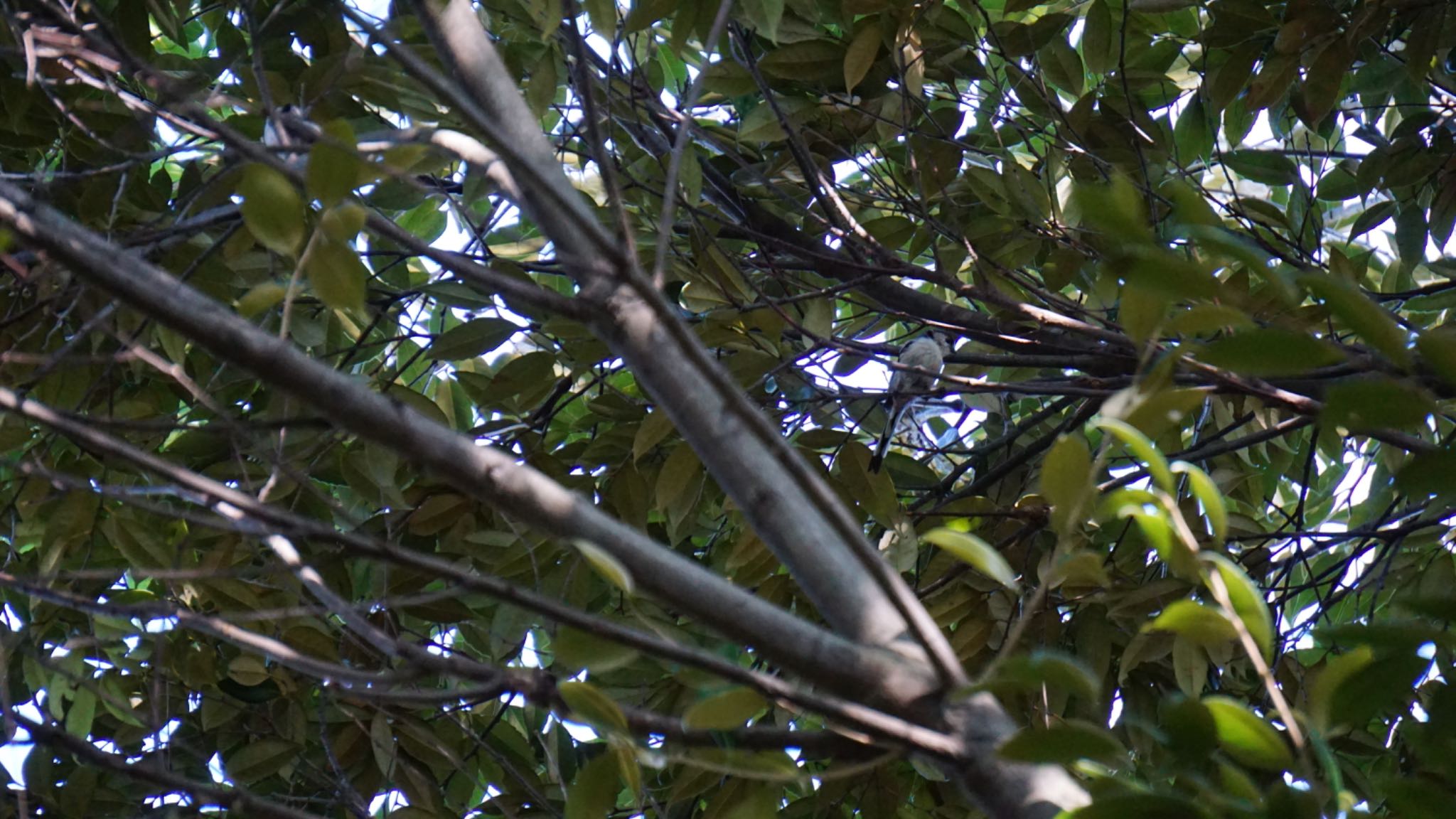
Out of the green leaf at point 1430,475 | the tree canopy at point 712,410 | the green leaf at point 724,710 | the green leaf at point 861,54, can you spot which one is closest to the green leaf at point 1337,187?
the tree canopy at point 712,410

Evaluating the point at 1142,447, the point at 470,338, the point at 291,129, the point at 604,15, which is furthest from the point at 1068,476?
the point at 470,338

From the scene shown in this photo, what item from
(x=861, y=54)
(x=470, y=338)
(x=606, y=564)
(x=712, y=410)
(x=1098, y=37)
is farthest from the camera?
(x=1098, y=37)

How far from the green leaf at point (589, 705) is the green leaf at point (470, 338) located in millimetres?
1336

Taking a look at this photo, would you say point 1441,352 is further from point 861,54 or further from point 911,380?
point 911,380

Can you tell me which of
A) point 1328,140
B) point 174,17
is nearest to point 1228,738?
point 174,17

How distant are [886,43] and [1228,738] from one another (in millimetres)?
1686

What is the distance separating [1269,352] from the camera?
0.85 m

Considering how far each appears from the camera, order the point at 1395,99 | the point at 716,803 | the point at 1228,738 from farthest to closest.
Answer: the point at 1395,99, the point at 716,803, the point at 1228,738

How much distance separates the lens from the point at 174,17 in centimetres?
229

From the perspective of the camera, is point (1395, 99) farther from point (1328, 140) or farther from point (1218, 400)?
point (1218, 400)

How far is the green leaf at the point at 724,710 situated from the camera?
89 cm

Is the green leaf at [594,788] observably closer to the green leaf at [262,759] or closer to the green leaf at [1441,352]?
the green leaf at [1441,352]

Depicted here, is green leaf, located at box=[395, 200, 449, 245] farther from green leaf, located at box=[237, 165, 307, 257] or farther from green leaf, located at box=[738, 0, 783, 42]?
green leaf, located at box=[237, 165, 307, 257]

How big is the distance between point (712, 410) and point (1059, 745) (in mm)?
421
